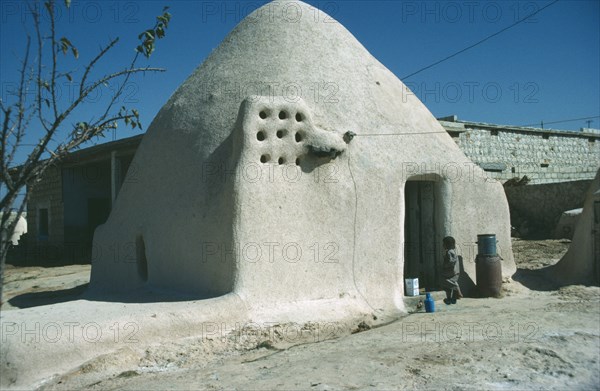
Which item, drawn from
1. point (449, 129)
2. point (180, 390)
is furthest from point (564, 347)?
point (449, 129)

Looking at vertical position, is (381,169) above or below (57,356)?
above

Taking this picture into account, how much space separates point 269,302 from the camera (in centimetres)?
703

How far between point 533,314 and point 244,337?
13.5 ft

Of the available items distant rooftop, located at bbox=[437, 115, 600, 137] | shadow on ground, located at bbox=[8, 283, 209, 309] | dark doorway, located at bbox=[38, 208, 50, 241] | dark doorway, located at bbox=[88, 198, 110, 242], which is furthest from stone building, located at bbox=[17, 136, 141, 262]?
distant rooftop, located at bbox=[437, 115, 600, 137]

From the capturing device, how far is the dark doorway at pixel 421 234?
31.3ft

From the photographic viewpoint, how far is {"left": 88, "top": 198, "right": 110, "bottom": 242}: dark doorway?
59.3 feet

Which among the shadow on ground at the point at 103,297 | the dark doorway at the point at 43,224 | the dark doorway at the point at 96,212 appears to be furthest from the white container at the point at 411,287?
the dark doorway at the point at 43,224

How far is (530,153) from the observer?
2020 cm

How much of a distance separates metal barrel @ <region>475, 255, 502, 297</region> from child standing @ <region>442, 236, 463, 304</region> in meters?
0.50

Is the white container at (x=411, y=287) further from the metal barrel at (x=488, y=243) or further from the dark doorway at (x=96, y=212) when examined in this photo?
the dark doorway at (x=96, y=212)

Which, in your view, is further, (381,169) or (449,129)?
(449,129)

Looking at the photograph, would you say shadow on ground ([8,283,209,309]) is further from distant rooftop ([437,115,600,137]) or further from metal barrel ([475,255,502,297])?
distant rooftop ([437,115,600,137])

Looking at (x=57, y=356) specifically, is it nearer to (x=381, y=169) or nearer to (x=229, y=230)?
(x=229, y=230)

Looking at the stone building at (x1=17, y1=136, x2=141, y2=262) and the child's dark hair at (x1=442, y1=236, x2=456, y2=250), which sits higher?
the stone building at (x1=17, y1=136, x2=141, y2=262)
